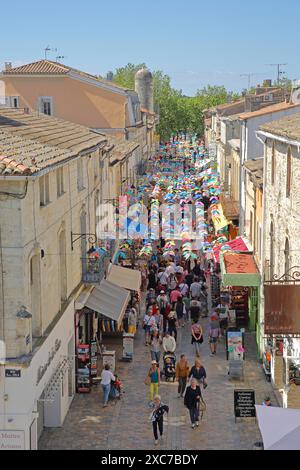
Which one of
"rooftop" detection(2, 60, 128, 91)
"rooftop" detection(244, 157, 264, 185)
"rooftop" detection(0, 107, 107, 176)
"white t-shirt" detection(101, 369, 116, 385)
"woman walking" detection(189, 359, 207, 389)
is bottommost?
"white t-shirt" detection(101, 369, 116, 385)

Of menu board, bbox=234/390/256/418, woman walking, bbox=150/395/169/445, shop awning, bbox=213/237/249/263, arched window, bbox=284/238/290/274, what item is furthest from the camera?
shop awning, bbox=213/237/249/263

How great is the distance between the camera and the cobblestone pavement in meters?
16.8

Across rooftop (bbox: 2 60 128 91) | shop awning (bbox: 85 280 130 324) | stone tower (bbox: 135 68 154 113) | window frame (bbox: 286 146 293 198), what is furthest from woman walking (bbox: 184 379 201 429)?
stone tower (bbox: 135 68 154 113)

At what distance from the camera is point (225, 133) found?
175 feet

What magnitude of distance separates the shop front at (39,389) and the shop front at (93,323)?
26.2 inches

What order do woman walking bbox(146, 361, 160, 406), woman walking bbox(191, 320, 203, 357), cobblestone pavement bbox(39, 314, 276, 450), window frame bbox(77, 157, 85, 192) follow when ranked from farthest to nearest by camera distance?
woman walking bbox(191, 320, 203, 357)
window frame bbox(77, 157, 85, 192)
woman walking bbox(146, 361, 160, 406)
cobblestone pavement bbox(39, 314, 276, 450)

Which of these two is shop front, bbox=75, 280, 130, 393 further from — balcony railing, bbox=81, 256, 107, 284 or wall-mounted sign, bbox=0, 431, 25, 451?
A: wall-mounted sign, bbox=0, 431, 25, 451

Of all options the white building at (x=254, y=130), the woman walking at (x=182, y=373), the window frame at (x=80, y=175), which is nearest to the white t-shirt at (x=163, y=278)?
the white building at (x=254, y=130)

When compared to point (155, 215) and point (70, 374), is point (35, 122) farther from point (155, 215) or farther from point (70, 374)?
point (155, 215)

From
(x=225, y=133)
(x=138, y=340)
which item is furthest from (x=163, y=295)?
(x=225, y=133)

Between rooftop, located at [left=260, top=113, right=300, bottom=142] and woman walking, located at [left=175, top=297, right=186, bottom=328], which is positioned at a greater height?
rooftop, located at [left=260, top=113, right=300, bottom=142]

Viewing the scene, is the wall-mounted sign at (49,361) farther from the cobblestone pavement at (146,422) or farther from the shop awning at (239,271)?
the shop awning at (239,271)

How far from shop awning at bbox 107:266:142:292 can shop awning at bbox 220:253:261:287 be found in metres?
3.38

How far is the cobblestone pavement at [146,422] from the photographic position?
16.8 metres
